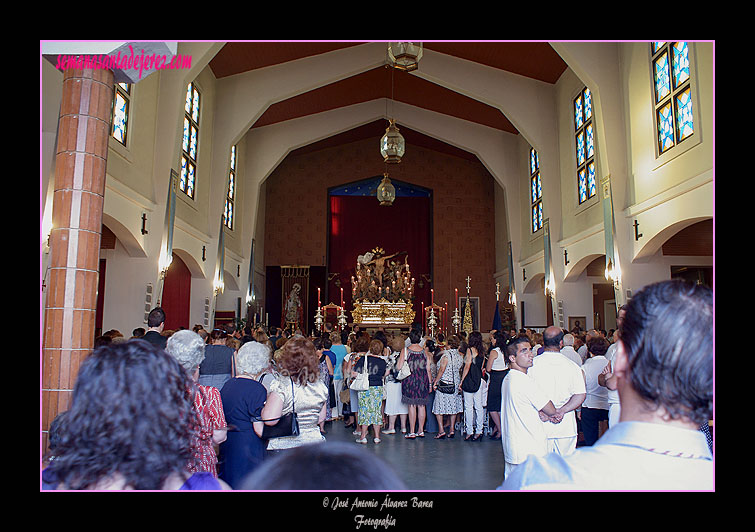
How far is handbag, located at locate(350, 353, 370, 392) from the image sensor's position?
7.11 m

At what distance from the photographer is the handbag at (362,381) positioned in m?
7.11

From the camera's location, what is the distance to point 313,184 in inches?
887

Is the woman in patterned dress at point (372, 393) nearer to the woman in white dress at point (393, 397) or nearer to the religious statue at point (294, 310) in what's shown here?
the woman in white dress at point (393, 397)

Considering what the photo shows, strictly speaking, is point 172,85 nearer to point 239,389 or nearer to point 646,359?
point 239,389

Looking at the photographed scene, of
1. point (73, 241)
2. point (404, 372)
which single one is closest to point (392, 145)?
point (404, 372)

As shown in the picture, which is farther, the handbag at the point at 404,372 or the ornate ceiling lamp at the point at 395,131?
the handbag at the point at 404,372

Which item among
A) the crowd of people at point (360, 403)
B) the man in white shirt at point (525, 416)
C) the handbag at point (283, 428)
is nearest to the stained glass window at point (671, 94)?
the crowd of people at point (360, 403)

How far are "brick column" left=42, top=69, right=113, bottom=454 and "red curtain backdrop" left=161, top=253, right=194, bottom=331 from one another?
38.0 feet

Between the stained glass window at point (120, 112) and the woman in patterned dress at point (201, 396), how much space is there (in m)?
7.87

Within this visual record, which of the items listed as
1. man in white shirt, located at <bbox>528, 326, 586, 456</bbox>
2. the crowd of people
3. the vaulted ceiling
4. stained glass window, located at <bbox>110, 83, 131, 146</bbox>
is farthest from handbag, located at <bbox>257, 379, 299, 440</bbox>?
the vaulted ceiling

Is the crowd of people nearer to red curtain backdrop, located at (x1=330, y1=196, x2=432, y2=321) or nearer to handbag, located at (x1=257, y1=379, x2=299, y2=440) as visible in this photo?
handbag, located at (x1=257, y1=379, x2=299, y2=440)

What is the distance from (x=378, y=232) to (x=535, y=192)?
7002 millimetres
